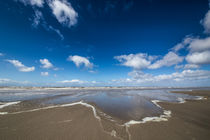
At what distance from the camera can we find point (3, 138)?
4.51 meters

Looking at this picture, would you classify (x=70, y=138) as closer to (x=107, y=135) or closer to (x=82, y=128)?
(x=82, y=128)

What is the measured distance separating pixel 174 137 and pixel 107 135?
149 inches

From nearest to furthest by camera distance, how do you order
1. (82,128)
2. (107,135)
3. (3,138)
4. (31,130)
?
(3,138), (107,135), (31,130), (82,128)

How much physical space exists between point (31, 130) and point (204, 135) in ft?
34.7

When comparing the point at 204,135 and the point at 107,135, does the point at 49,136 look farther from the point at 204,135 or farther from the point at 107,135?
the point at 204,135

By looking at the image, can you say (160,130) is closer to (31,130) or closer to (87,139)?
(87,139)

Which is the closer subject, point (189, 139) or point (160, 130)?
point (189, 139)

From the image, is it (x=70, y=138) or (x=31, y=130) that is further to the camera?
(x=31, y=130)

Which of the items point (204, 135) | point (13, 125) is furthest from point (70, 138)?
point (204, 135)

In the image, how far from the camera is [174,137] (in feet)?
15.5

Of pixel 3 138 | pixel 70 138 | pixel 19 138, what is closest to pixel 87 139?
pixel 70 138

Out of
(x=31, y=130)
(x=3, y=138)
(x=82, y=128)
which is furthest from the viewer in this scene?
(x=82, y=128)

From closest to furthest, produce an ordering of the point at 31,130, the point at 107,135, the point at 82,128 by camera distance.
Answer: the point at 107,135 → the point at 31,130 → the point at 82,128

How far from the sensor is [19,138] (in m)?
4.52
